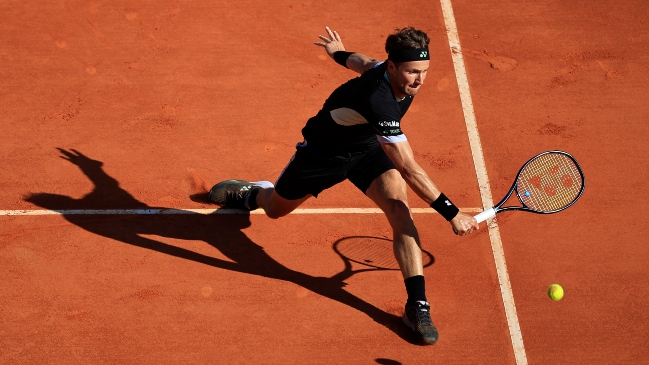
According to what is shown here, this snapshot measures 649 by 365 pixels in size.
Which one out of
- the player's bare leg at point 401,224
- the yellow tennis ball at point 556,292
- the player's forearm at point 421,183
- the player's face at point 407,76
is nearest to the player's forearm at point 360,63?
the player's face at point 407,76

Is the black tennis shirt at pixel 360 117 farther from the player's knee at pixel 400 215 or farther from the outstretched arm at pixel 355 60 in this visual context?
the player's knee at pixel 400 215

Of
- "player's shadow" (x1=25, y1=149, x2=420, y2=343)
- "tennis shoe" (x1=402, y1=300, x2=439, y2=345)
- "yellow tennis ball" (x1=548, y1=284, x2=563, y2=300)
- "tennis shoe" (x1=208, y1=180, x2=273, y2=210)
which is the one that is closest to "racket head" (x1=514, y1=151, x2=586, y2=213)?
"yellow tennis ball" (x1=548, y1=284, x2=563, y2=300)

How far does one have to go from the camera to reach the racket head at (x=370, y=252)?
720 cm

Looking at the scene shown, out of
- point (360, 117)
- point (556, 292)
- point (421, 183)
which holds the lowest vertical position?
Answer: point (556, 292)

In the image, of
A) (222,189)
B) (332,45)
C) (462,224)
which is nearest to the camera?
(462,224)

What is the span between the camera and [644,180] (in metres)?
8.08

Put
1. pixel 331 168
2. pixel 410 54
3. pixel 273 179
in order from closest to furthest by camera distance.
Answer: pixel 410 54 < pixel 331 168 < pixel 273 179

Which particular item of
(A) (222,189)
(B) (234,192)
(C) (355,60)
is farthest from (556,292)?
(A) (222,189)

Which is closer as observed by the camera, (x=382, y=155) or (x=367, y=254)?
(x=382, y=155)

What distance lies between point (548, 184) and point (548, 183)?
12 millimetres

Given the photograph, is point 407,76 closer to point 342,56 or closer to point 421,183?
point 421,183

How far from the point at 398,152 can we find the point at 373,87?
0.56 metres

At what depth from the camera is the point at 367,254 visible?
728 centimetres

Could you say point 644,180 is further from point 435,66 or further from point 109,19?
point 109,19
